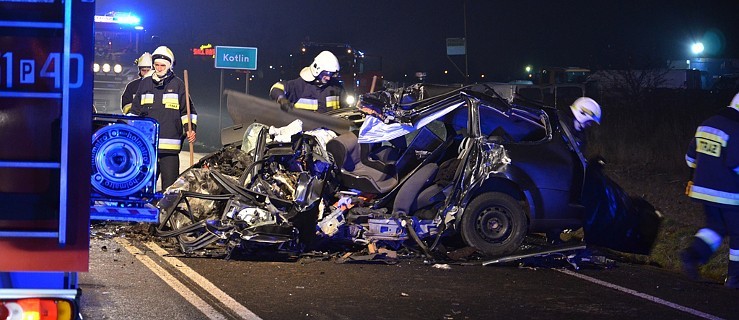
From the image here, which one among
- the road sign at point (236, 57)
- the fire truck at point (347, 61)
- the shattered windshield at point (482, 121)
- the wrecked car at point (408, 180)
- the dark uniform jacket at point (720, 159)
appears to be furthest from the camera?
the fire truck at point (347, 61)

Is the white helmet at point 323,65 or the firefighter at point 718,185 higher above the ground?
the white helmet at point 323,65

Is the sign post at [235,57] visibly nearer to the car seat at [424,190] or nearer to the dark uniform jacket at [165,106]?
the dark uniform jacket at [165,106]

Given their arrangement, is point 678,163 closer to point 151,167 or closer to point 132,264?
point 132,264

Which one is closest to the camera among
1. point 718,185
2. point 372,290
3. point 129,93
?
point 372,290

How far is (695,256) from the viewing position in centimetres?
845

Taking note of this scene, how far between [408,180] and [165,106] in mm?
3154

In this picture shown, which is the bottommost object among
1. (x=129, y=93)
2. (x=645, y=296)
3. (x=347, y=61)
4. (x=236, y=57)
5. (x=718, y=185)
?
(x=645, y=296)

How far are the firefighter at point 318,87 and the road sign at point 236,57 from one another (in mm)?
10329

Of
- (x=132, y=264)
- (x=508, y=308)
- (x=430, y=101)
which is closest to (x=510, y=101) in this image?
(x=430, y=101)

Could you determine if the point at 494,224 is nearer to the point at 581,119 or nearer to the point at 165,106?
the point at 581,119

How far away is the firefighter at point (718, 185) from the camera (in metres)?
8.21

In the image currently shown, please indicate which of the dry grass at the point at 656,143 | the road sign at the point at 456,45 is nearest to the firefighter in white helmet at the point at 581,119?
the dry grass at the point at 656,143

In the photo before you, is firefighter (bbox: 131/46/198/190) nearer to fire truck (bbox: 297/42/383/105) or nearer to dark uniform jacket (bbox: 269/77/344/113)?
dark uniform jacket (bbox: 269/77/344/113)

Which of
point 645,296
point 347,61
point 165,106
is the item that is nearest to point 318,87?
point 165,106
